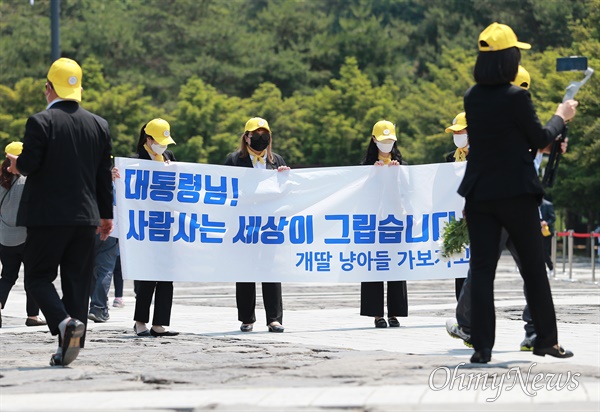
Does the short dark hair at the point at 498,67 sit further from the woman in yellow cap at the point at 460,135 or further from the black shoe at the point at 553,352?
the woman in yellow cap at the point at 460,135

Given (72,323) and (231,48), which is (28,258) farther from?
(231,48)

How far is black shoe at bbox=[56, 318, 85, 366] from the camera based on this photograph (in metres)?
7.85

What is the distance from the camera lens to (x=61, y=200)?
26.9 ft

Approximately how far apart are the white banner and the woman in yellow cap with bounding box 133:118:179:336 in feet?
0.51

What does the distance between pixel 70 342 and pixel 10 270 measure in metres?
5.04

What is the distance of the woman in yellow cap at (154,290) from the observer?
10.6 metres

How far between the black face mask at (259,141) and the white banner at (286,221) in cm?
24

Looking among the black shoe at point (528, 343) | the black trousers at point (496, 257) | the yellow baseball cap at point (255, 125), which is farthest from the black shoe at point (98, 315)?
the black trousers at point (496, 257)

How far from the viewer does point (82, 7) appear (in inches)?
2532

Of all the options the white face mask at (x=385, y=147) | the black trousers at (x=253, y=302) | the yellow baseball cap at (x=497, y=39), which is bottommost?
the black trousers at (x=253, y=302)

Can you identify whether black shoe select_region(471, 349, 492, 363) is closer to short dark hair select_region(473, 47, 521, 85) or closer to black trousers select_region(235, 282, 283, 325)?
short dark hair select_region(473, 47, 521, 85)

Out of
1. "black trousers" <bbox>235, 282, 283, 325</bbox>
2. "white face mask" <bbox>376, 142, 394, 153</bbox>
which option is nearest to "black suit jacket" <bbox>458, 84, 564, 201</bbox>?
"black trousers" <bbox>235, 282, 283, 325</bbox>

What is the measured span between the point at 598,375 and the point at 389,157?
534cm

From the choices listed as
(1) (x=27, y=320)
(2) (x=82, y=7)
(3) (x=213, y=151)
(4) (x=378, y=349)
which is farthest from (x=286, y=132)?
(4) (x=378, y=349)
